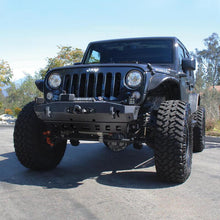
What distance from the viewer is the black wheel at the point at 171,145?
3668 millimetres

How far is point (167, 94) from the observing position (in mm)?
4738

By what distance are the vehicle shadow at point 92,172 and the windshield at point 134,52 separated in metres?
1.79

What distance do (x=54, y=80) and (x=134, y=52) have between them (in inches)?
65.8

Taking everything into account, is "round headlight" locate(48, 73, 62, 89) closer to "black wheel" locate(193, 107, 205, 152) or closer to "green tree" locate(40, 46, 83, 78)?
"black wheel" locate(193, 107, 205, 152)

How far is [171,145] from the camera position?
12.0 feet

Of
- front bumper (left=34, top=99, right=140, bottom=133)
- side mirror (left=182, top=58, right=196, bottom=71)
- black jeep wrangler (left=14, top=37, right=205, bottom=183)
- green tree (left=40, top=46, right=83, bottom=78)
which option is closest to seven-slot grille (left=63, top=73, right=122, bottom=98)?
black jeep wrangler (left=14, top=37, right=205, bottom=183)

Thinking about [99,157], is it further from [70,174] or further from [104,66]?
[104,66]

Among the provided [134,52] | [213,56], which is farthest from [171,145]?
[213,56]

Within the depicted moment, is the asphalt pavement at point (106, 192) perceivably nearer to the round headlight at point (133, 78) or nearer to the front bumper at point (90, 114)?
the front bumper at point (90, 114)

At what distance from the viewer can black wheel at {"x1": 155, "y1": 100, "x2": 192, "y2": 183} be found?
3.67m

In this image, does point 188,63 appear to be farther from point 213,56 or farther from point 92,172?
point 213,56

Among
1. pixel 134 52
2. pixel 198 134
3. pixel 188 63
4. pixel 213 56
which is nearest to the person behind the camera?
pixel 188 63

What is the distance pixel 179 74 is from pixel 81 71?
1.64 m

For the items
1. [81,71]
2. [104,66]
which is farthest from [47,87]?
[104,66]
